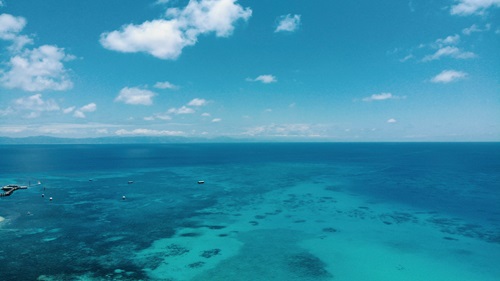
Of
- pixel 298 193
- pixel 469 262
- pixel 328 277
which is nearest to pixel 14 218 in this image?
pixel 328 277

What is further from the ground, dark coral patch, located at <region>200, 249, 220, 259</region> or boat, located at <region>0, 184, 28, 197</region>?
boat, located at <region>0, 184, 28, 197</region>

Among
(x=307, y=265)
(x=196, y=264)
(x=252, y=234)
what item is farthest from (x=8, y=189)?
(x=307, y=265)

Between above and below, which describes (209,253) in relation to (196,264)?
above

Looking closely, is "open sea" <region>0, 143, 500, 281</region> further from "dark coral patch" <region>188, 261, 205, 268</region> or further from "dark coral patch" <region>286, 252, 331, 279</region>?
"dark coral patch" <region>286, 252, 331, 279</region>

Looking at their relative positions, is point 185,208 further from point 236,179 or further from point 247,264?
point 236,179

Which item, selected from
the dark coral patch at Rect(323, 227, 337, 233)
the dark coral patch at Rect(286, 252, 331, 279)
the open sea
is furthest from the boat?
the dark coral patch at Rect(323, 227, 337, 233)

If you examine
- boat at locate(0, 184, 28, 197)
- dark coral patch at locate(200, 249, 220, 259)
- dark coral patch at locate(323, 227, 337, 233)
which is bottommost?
dark coral patch at locate(200, 249, 220, 259)

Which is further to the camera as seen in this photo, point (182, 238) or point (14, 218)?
point (14, 218)

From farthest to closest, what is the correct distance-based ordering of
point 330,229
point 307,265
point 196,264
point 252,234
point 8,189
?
point 8,189
point 330,229
point 252,234
point 196,264
point 307,265

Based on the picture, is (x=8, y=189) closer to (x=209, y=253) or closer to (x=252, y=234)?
(x=209, y=253)

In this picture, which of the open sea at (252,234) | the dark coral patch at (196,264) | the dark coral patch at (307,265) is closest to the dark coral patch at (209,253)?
the open sea at (252,234)

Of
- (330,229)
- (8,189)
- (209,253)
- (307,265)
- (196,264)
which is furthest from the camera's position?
(8,189)
